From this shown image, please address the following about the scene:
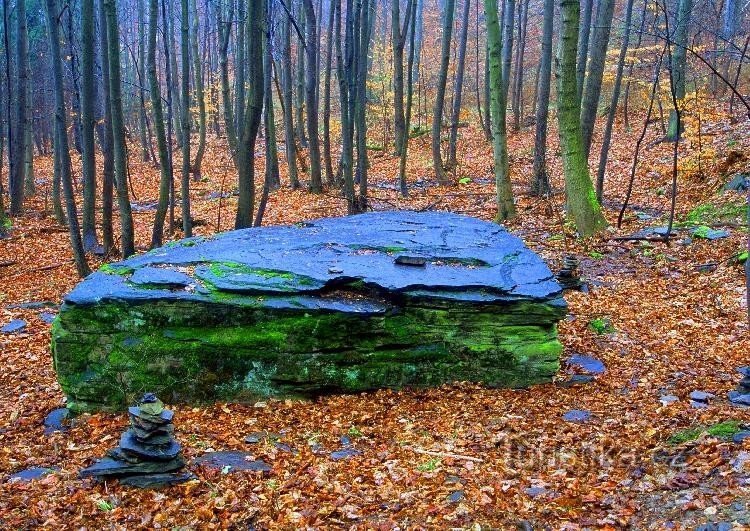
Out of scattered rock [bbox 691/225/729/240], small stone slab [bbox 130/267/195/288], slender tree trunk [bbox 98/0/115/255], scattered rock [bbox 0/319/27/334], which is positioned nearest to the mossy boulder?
small stone slab [bbox 130/267/195/288]

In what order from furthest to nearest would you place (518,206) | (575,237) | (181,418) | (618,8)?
(618,8)
(518,206)
(575,237)
(181,418)

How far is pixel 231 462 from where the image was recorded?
4.80 meters

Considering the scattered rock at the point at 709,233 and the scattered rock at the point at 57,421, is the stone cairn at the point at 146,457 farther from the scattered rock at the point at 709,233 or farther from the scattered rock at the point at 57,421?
the scattered rock at the point at 709,233

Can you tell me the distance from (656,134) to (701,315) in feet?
52.9

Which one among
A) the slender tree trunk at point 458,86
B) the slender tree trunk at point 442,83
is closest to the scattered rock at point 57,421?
the slender tree trunk at point 442,83

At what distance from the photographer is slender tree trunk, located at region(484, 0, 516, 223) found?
11.6 m

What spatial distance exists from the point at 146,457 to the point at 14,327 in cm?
538

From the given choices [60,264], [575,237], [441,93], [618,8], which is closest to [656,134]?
[441,93]

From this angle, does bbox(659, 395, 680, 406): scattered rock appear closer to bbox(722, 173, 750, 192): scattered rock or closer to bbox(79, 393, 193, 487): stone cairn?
bbox(79, 393, 193, 487): stone cairn

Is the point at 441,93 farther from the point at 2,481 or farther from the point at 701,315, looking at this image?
the point at 2,481

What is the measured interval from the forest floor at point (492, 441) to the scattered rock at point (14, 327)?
188mm

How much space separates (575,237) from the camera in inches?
452

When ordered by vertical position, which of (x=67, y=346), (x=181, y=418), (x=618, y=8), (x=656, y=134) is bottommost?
(x=181, y=418)

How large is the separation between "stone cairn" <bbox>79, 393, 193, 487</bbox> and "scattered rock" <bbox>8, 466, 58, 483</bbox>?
408 mm
